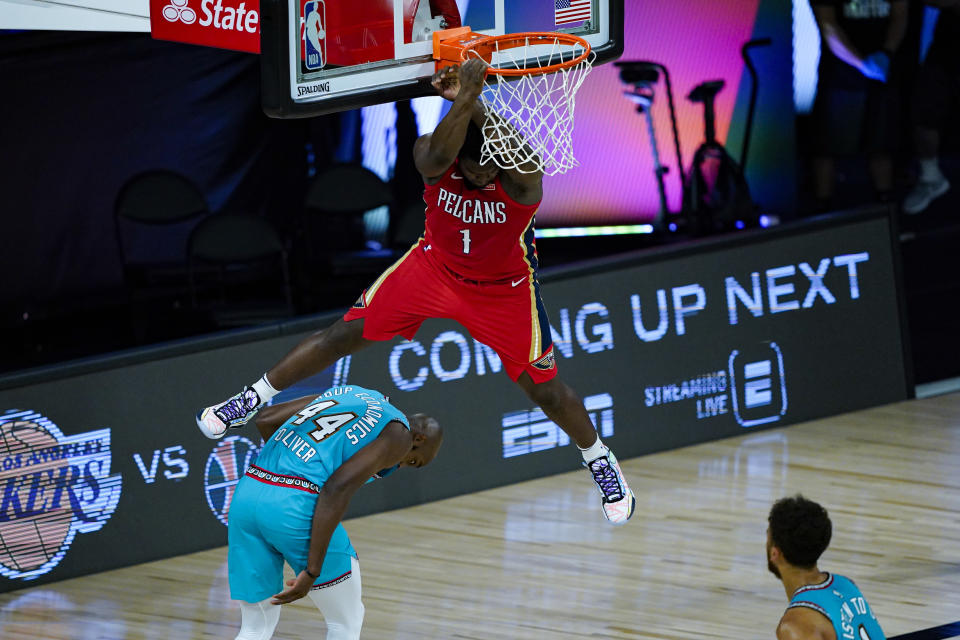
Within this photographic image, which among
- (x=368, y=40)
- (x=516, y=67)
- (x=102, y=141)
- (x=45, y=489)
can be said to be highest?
(x=368, y=40)

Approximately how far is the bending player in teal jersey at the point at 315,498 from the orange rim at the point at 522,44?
1379mm

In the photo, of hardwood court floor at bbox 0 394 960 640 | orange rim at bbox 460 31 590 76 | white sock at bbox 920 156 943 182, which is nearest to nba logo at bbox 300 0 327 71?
orange rim at bbox 460 31 590 76

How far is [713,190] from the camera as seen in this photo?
11.6 meters

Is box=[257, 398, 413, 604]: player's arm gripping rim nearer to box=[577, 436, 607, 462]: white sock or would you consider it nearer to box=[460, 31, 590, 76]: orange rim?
box=[577, 436, 607, 462]: white sock

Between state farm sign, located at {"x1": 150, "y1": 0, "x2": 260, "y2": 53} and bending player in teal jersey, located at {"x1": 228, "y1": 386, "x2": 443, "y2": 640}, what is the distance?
1443 mm

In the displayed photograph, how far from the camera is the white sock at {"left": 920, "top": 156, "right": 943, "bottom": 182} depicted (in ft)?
40.4

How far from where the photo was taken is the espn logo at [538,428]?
944cm

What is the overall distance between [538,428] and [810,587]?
4700 mm

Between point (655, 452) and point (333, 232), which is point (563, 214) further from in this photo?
point (655, 452)

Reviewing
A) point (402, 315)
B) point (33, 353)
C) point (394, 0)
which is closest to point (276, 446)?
point (402, 315)

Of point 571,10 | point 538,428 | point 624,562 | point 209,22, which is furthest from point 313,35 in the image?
point 538,428

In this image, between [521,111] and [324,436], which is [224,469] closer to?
[324,436]

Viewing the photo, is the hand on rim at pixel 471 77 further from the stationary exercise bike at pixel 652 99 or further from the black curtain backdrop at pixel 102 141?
the stationary exercise bike at pixel 652 99

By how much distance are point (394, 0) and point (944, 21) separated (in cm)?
751
